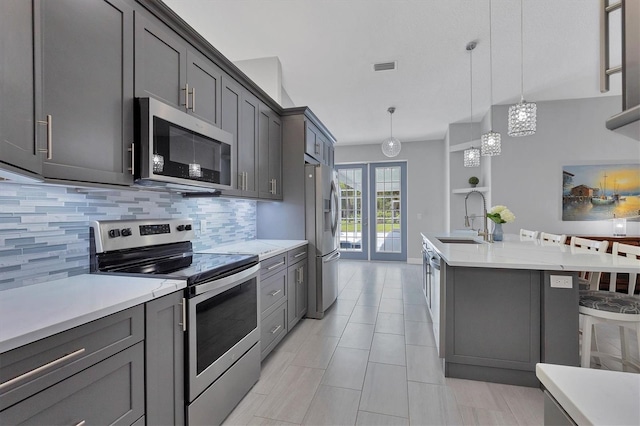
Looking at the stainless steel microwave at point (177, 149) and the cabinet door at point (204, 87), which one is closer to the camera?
the stainless steel microwave at point (177, 149)

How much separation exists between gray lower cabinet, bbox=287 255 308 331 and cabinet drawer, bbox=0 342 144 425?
172 centimetres

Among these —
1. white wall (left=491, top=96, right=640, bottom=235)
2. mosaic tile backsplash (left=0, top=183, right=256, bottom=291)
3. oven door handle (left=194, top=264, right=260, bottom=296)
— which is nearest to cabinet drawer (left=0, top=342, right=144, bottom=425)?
oven door handle (left=194, top=264, right=260, bottom=296)

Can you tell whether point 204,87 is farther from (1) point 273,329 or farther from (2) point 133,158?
(1) point 273,329

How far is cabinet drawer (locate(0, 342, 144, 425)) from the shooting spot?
835 millimetres

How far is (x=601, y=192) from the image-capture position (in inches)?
177

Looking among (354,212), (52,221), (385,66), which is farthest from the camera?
(354,212)

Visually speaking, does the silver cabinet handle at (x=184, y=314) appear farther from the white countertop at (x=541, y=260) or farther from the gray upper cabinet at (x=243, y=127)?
the white countertop at (x=541, y=260)

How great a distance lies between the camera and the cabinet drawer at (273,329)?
2.31 metres

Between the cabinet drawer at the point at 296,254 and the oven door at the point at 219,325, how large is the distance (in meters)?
0.80

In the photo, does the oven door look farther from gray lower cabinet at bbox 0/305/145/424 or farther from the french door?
the french door

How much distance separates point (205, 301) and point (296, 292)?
1.59m

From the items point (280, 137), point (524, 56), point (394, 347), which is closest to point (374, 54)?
point (280, 137)

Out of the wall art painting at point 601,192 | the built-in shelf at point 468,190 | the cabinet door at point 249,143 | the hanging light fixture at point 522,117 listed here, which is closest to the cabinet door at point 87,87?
the cabinet door at point 249,143

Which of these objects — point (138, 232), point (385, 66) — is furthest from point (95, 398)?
point (385, 66)
